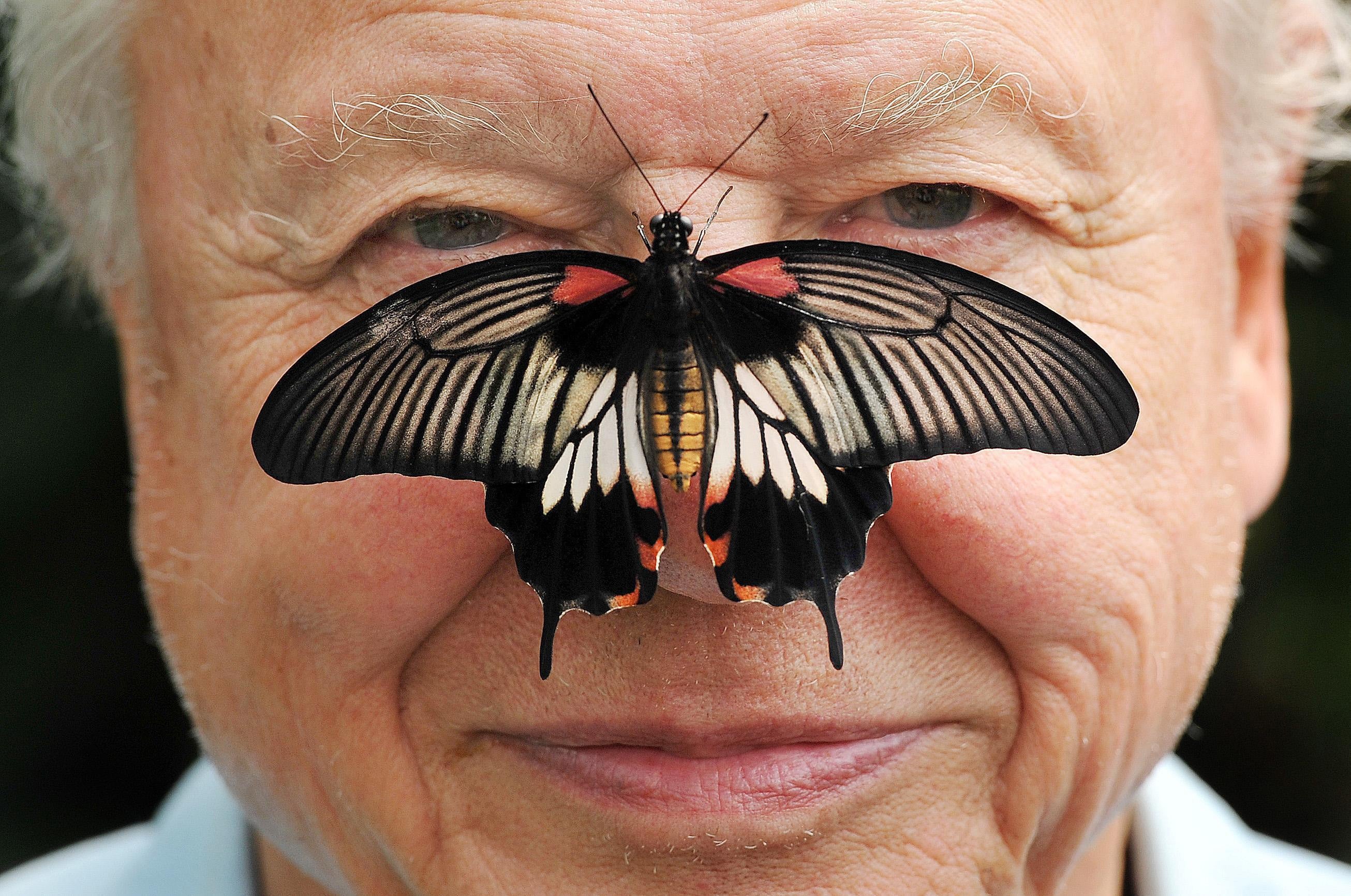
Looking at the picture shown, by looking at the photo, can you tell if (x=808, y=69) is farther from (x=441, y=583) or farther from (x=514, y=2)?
(x=441, y=583)

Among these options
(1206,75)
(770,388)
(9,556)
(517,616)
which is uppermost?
(1206,75)

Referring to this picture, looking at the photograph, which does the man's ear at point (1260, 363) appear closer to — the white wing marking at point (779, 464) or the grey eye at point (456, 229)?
the white wing marking at point (779, 464)

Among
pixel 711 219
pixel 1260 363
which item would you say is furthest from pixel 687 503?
pixel 1260 363

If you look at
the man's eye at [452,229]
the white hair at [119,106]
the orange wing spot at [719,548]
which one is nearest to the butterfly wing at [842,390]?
the orange wing spot at [719,548]

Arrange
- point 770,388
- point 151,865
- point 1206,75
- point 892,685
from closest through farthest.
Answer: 1. point 770,388
2. point 892,685
3. point 1206,75
4. point 151,865

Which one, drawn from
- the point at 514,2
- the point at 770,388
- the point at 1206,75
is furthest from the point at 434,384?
the point at 1206,75

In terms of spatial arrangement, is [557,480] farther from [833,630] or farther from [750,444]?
[833,630]

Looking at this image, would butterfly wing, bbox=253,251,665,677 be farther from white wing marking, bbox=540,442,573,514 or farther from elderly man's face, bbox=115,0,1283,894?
elderly man's face, bbox=115,0,1283,894
